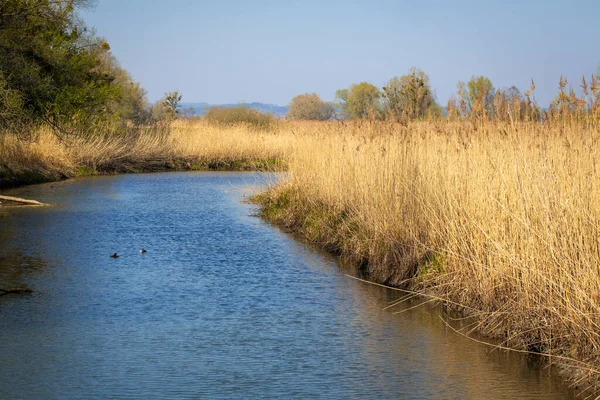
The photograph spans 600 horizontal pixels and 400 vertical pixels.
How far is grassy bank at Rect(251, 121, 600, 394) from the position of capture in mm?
5359

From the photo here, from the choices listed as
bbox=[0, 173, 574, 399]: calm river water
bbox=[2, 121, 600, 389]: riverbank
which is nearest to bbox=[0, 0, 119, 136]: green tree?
A: bbox=[0, 173, 574, 399]: calm river water

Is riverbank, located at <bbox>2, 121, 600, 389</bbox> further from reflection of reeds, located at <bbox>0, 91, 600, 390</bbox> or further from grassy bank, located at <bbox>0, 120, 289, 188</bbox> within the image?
grassy bank, located at <bbox>0, 120, 289, 188</bbox>

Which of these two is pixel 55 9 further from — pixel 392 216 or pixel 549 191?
pixel 549 191

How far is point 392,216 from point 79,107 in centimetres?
1651

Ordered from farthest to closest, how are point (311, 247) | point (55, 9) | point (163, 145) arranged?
point (163, 145) < point (55, 9) < point (311, 247)

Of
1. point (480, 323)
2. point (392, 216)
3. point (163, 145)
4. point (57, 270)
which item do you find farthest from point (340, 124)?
point (163, 145)

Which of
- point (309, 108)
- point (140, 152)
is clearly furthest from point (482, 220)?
point (309, 108)

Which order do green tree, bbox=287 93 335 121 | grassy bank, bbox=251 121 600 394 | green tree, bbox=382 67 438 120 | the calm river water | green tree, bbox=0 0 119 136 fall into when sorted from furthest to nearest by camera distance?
green tree, bbox=287 93 335 121
green tree, bbox=0 0 119 136
green tree, bbox=382 67 438 120
grassy bank, bbox=251 121 600 394
the calm river water

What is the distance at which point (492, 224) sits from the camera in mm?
6445

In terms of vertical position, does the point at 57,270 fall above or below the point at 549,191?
below

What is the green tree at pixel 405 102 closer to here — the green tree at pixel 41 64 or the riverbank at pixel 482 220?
the riverbank at pixel 482 220

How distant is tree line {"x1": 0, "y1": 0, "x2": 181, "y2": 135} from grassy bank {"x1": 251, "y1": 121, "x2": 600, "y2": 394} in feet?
28.0

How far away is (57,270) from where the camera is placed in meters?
8.71

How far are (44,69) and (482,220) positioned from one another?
→ 15087 mm
